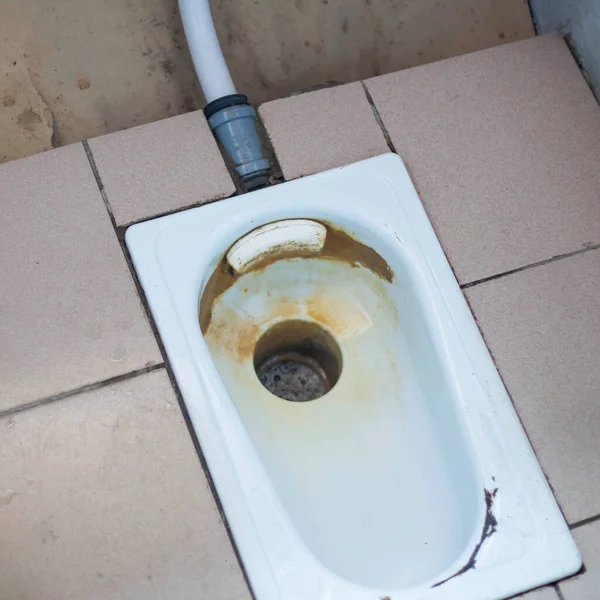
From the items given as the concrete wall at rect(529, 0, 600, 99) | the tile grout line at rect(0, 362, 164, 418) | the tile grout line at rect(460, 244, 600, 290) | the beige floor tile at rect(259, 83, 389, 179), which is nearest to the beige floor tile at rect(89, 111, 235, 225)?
the beige floor tile at rect(259, 83, 389, 179)

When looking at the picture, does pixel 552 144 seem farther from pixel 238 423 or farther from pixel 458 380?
pixel 238 423

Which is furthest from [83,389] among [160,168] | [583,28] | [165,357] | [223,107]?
[583,28]

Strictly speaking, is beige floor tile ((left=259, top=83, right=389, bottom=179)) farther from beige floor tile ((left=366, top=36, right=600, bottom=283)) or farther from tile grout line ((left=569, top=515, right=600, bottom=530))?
tile grout line ((left=569, top=515, right=600, bottom=530))

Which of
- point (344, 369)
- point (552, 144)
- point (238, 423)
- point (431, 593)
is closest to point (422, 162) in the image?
point (552, 144)

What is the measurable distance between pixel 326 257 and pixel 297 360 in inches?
9.5

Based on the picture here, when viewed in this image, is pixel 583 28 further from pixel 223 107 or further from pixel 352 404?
pixel 352 404

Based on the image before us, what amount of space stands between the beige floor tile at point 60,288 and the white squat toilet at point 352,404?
0.18 feet

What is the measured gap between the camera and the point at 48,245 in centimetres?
109

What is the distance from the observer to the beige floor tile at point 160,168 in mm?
1121

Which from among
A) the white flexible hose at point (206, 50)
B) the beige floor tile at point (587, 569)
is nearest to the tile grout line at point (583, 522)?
the beige floor tile at point (587, 569)

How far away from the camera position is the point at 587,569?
981mm

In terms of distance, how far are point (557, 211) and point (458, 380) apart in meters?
0.37

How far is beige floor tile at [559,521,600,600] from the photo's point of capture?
97cm

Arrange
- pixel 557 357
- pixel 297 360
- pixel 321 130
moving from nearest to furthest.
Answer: pixel 557 357, pixel 321 130, pixel 297 360
